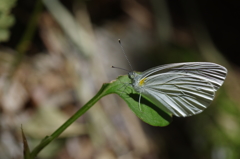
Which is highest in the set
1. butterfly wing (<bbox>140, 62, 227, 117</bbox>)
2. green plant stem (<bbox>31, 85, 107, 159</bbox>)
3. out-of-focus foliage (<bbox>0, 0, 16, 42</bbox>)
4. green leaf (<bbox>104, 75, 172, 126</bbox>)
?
out-of-focus foliage (<bbox>0, 0, 16, 42</bbox>)

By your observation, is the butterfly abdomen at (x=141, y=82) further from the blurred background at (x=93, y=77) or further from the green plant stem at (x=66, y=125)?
the blurred background at (x=93, y=77)

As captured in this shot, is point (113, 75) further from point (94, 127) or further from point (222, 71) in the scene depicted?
point (222, 71)

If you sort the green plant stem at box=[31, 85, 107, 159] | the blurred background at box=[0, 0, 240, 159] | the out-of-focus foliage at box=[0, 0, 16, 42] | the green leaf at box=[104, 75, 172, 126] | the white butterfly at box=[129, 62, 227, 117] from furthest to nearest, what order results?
the blurred background at box=[0, 0, 240, 159], the out-of-focus foliage at box=[0, 0, 16, 42], the white butterfly at box=[129, 62, 227, 117], the green leaf at box=[104, 75, 172, 126], the green plant stem at box=[31, 85, 107, 159]

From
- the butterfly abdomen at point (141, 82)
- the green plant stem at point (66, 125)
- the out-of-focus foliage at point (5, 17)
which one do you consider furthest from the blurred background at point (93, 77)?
the green plant stem at point (66, 125)

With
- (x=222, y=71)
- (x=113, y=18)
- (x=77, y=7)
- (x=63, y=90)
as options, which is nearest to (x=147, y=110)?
(x=222, y=71)

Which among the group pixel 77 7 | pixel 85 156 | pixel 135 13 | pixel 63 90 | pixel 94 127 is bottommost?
pixel 85 156

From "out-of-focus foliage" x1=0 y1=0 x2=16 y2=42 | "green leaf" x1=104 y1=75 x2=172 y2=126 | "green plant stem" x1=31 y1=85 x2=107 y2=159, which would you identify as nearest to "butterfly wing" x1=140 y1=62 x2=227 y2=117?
"green leaf" x1=104 y1=75 x2=172 y2=126

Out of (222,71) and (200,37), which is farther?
(200,37)

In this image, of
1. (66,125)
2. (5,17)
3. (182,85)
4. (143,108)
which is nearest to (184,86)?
(182,85)

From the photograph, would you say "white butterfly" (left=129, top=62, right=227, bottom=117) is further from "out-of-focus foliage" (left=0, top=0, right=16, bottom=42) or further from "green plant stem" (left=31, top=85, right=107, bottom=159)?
"out-of-focus foliage" (left=0, top=0, right=16, bottom=42)
